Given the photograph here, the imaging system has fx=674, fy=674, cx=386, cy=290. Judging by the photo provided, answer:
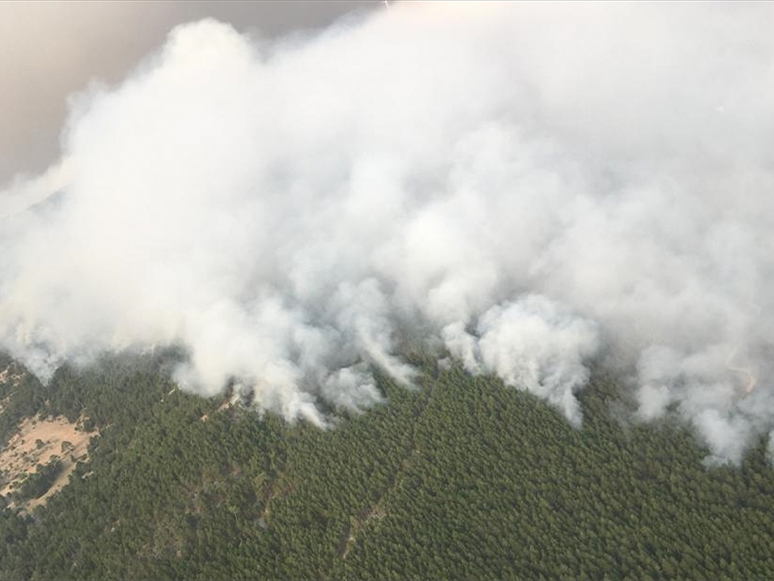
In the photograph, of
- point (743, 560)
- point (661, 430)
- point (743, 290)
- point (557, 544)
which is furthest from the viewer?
point (743, 290)

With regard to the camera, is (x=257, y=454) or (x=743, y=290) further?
(x=743, y=290)

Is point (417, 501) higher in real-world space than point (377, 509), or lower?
higher

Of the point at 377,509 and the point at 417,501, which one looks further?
the point at 377,509

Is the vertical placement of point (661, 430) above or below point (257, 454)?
below

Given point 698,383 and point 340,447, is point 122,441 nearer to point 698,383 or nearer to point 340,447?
point 340,447

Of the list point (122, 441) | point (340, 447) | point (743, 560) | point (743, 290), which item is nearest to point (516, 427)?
point (340, 447)

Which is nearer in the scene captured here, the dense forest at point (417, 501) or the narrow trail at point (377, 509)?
the dense forest at point (417, 501)

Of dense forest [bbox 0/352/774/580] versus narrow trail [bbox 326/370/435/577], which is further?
narrow trail [bbox 326/370/435/577]

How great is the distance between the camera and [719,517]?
128m

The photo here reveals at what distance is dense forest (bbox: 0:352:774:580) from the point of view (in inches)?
4978

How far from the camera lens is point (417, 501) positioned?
142 meters

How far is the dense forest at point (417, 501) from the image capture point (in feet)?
415

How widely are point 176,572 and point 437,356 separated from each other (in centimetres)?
8999

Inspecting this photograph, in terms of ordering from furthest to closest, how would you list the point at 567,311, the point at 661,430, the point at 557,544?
the point at 567,311, the point at 661,430, the point at 557,544
